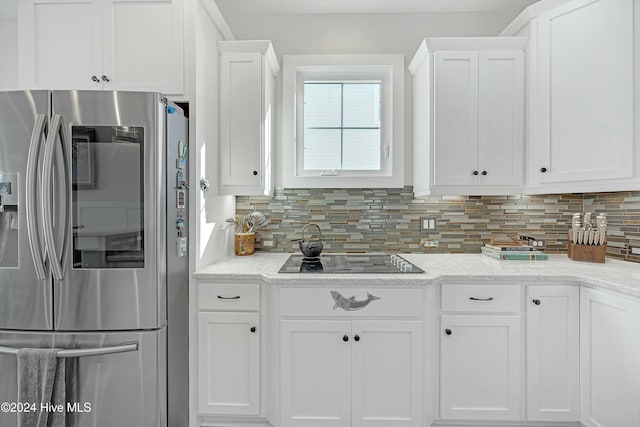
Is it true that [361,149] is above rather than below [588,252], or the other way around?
above

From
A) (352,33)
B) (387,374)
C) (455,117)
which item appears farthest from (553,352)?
(352,33)

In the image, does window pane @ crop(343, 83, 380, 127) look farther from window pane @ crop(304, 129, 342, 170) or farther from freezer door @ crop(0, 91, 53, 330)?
freezer door @ crop(0, 91, 53, 330)

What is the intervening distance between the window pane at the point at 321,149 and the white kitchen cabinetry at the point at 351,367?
43.7 inches

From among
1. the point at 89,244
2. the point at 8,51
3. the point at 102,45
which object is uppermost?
the point at 8,51

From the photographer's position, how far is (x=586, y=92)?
191cm

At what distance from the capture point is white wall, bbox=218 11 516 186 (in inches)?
100

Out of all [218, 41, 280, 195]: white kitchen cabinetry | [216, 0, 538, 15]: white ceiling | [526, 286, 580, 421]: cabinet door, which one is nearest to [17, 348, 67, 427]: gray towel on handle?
[218, 41, 280, 195]: white kitchen cabinetry

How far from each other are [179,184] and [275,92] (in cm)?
117

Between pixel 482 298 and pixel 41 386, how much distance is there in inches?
85.2

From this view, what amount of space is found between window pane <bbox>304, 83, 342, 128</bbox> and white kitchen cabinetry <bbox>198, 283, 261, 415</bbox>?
1363 mm

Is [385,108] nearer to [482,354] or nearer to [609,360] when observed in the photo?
[482,354]

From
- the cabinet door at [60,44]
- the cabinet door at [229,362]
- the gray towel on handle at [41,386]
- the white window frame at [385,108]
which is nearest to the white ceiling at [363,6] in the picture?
the white window frame at [385,108]

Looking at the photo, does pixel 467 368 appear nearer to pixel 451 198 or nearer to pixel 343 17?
pixel 451 198

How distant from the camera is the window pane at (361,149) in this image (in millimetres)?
2555
